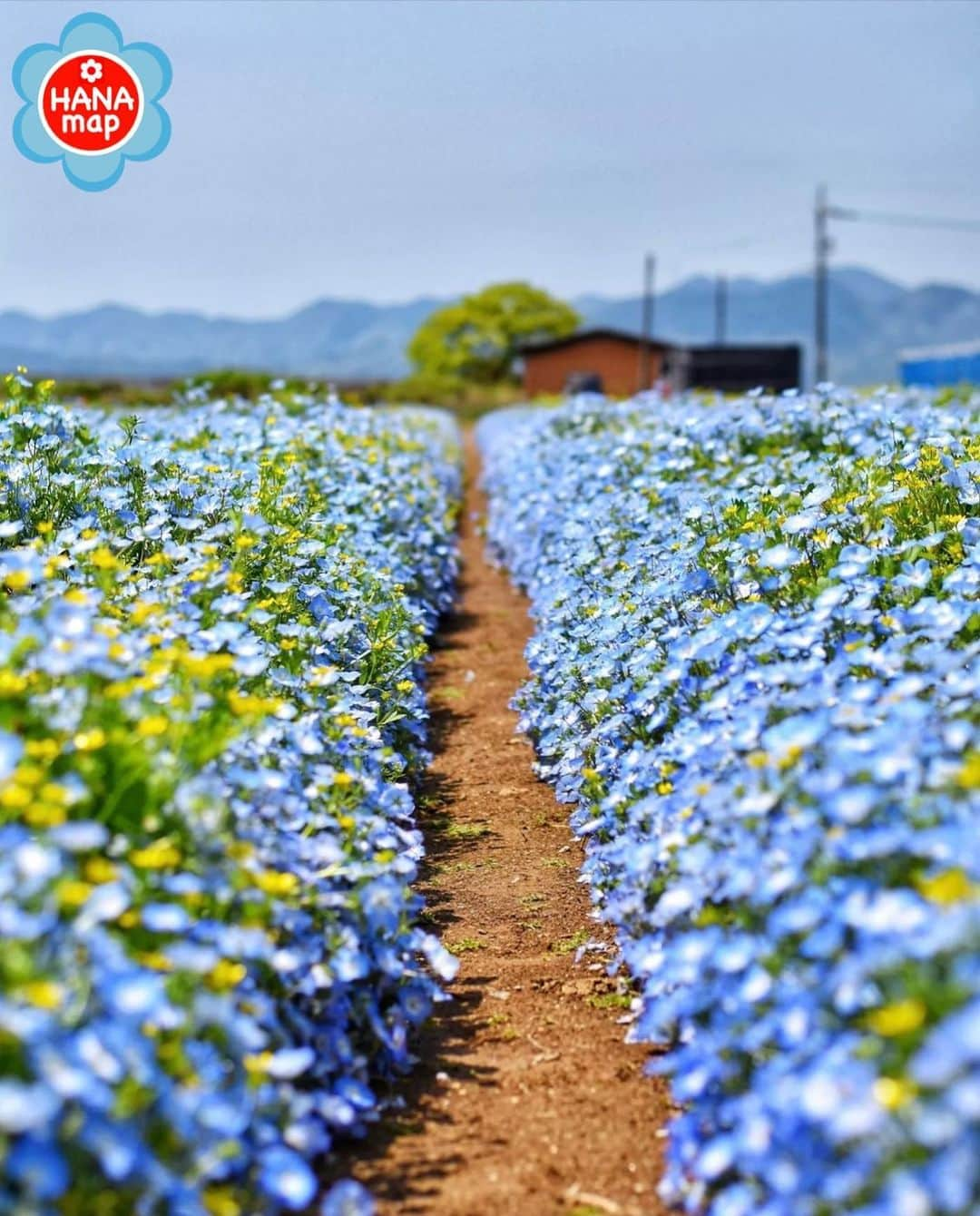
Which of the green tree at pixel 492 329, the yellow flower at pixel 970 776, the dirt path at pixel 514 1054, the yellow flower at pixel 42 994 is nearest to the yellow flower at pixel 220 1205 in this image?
the yellow flower at pixel 42 994

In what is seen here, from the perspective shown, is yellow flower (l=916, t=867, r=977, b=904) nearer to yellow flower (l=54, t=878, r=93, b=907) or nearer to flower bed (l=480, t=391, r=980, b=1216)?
flower bed (l=480, t=391, r=980, b=1216)

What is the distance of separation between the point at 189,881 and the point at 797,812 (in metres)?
1.11

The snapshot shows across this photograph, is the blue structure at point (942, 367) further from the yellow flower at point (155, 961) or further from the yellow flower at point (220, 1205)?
the yellow flower at point (220, 1205)

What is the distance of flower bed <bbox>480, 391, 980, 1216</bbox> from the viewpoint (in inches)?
77.8

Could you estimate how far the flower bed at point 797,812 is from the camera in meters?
1.98

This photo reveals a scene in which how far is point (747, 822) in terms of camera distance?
8.80 ft

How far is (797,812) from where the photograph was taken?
2.55m

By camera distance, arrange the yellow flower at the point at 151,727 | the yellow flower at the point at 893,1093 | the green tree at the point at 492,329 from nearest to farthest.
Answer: the yellow flower at the point at 893,1093 → the yellow flower at the point at 151,727 → the green tree at the point at 492,329

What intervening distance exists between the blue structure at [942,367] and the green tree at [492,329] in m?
34.2

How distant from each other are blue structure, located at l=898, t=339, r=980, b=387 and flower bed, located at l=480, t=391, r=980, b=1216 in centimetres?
3088

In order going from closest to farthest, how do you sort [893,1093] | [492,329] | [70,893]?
[893,1093] → [70,893] → [492,329]

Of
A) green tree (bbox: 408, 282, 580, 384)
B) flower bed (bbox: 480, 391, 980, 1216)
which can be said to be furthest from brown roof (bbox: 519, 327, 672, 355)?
flower bed (bbox: 480, 391, 980, 1216)

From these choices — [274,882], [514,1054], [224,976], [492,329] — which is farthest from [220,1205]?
[492,329]

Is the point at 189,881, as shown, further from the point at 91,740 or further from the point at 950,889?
the point at 950,889
